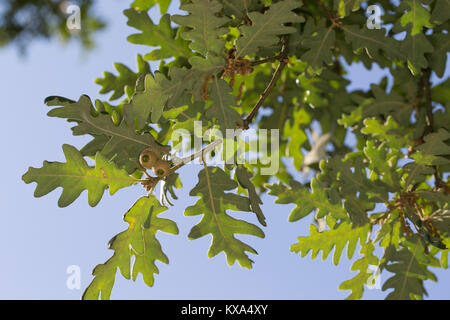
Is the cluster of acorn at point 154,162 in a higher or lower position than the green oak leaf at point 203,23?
lower

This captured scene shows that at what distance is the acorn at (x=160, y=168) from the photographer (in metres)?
1.42

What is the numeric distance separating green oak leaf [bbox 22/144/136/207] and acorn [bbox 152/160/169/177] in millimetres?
94

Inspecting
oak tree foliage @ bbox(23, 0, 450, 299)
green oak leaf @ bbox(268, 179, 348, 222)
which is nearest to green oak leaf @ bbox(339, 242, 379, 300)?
oak tree foliage @ bbox(23, 0, 450, 299)

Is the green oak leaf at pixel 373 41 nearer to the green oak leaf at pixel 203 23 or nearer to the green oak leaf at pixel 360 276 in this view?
the green oak leaf at pixel 203 23

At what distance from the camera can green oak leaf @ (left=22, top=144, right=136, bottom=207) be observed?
4.48 feet

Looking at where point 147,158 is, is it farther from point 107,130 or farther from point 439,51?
point 439,51

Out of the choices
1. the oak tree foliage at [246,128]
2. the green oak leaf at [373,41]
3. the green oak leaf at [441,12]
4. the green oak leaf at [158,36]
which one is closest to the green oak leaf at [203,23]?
the oak tree foliage at [246,128]

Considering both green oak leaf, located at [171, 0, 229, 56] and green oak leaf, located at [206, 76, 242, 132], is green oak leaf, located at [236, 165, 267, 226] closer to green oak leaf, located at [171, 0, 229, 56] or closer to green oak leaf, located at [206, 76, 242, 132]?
green oak leaf, located at [206, 76, 242, 132]

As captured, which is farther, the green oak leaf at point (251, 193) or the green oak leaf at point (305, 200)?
the green oak leaf at point (305, 200)

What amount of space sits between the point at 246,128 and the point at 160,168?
0.30 meters

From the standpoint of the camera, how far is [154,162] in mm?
1408

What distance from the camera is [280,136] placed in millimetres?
2889

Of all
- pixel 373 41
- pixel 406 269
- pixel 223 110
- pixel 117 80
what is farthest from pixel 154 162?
pixel 406 269
